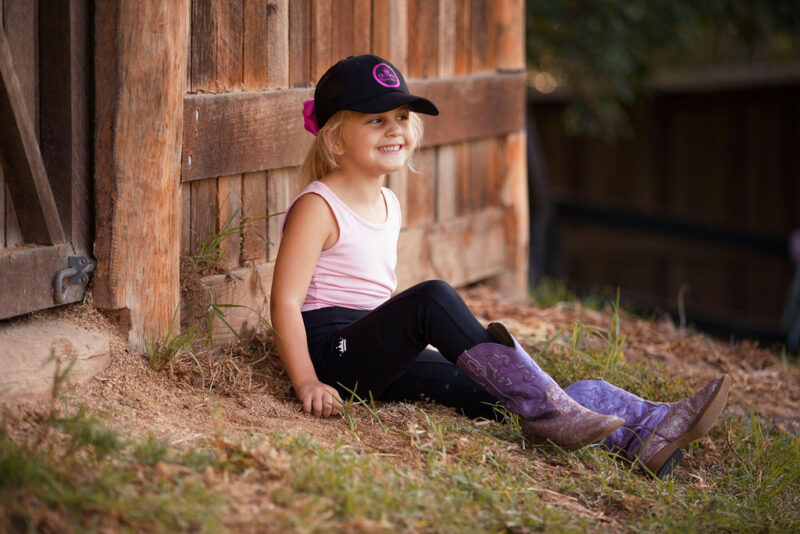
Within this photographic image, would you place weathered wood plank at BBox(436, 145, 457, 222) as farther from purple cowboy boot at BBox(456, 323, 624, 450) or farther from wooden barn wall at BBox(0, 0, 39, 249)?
wooden barn wall at BBox(0, 0, 39, 249)

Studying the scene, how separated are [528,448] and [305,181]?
1.17 metres

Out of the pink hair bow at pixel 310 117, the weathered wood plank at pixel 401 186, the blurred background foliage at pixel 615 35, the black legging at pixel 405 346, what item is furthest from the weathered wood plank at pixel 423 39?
the blurred background foliage at pixel 615 35

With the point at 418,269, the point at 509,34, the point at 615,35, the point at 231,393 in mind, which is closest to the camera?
the point at 231,393

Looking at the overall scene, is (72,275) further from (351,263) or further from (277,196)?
(277,196)

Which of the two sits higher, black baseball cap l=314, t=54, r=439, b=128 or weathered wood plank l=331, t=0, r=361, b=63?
weathered wood plank l=331, t=0, r=361, b=63

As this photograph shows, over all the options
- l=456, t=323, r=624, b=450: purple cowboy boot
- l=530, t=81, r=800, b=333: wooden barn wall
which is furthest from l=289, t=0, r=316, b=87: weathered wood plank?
l=530, t=81, r=800, b=333: wooden barn wall

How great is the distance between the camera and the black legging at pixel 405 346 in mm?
2887

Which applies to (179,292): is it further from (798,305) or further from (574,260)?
(574,260)

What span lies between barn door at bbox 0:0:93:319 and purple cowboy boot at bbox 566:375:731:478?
66.1 inches

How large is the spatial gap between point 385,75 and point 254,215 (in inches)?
31.9

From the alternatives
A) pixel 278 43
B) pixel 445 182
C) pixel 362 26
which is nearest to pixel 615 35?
pixel 445 182

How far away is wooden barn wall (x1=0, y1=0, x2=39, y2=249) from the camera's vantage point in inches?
107

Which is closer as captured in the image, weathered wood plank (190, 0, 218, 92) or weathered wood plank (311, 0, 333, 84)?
weathered wood plank (190, 0, 218, 92)

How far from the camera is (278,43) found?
356cm
